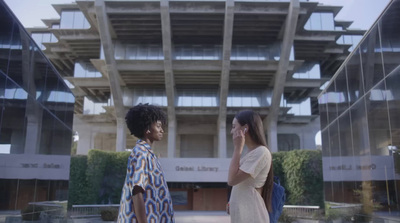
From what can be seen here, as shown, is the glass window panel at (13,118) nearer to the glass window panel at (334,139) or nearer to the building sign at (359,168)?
the building sign at (359,168)

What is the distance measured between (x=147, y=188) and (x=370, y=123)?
10.1 meters

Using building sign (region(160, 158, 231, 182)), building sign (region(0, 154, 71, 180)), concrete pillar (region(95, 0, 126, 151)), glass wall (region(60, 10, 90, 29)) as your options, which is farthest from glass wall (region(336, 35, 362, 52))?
building sign (region(0, 154, 71, 180))

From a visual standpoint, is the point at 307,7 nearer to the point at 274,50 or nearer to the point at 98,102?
the point at 274,50

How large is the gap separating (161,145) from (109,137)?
6786mm

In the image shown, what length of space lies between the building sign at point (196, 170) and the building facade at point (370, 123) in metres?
18.7

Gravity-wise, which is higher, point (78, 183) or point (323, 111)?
point (323, 111)

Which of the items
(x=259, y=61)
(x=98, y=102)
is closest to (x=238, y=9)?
(x=259, y=61)

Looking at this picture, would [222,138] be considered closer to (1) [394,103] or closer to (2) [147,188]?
(1) [394,103]

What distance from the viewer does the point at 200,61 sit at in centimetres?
3472

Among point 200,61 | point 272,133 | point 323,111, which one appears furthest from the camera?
point 272,133

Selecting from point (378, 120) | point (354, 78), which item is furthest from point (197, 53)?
point (378, 120)

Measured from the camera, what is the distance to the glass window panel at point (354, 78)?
41.9ft

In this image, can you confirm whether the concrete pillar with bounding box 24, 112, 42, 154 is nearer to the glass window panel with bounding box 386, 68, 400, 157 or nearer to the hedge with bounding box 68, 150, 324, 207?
the glass window panel with bounding box 386, 68, 400, 157

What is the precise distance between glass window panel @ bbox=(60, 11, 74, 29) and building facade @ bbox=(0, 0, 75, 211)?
23.3 m
